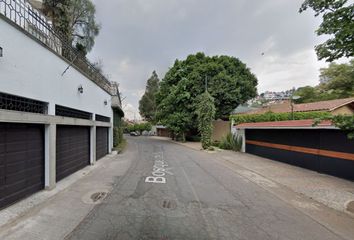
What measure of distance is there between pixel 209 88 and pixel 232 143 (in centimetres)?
938

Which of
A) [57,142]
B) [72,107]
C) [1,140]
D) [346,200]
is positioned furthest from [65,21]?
[346,200]

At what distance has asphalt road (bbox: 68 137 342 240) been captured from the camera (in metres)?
4.23

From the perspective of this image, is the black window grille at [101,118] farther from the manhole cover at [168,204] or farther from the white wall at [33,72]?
the manhole cover at [168,204]

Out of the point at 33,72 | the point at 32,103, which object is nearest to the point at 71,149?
the point at 32,103

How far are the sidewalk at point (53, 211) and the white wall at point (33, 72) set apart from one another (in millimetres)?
2561

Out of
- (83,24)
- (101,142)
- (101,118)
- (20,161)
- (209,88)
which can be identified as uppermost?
(83,24)

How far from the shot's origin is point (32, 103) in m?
6.09

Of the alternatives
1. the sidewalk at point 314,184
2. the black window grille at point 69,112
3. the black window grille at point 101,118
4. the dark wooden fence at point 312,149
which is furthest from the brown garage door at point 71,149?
the dark wooden fence at point 312,149

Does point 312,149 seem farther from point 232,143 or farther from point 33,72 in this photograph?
point 33,72

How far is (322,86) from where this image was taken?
113ft

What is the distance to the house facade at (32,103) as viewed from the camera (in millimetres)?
4969

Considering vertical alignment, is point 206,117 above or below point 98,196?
above

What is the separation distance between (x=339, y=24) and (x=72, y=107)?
8896 millimetres

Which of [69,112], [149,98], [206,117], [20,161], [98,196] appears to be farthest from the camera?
[149,98]
